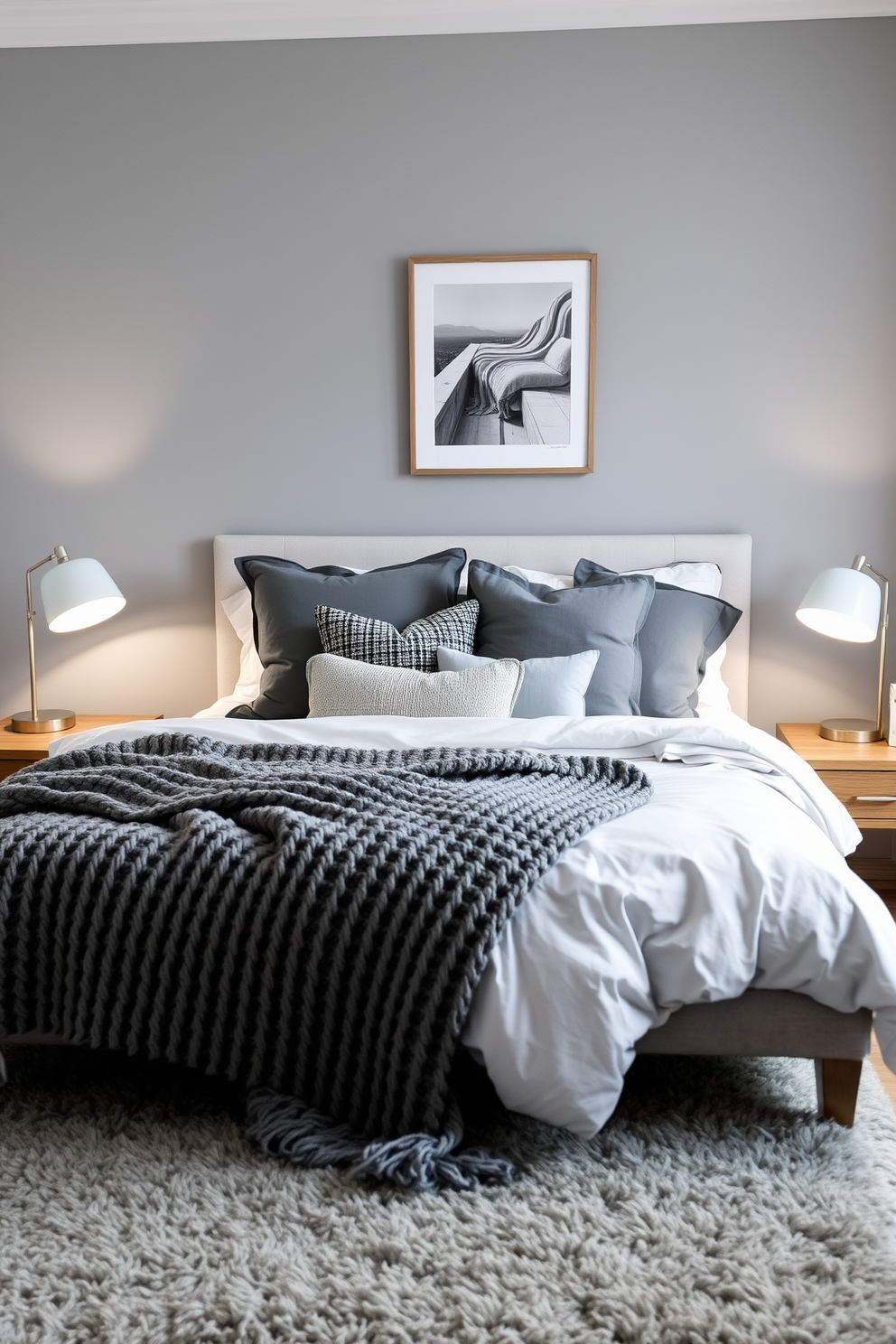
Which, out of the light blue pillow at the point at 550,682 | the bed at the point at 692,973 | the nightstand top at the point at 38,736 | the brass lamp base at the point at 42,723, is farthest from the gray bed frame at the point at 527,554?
the bed at the point at 692,973

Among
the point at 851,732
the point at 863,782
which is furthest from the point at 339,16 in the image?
the point at 863,782

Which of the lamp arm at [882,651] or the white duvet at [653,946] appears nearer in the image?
the white duvet at [653,946]

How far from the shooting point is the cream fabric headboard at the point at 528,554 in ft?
11.9

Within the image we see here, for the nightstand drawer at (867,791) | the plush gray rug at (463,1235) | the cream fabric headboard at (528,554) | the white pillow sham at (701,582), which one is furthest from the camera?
the cream fabric headboard at (528,554)

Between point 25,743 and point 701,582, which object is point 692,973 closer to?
point 701,582

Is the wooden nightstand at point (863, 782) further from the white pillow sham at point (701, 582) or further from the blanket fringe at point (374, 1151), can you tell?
the blanket fringe at point (374, 1151)

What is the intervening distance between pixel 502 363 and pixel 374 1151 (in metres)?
2.70

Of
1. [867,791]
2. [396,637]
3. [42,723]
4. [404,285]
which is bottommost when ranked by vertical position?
[867,791]

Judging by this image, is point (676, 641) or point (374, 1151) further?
point (676, 641)

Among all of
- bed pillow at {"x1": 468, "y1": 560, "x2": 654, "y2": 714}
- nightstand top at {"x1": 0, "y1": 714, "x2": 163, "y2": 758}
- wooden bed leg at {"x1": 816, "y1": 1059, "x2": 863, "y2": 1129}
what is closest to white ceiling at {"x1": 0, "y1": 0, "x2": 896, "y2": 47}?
bed pillow at {"x1": 468, "y1": 560, "x2": 654, "y2": 714}

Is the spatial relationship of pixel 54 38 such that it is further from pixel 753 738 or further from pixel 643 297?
pixel 753 738

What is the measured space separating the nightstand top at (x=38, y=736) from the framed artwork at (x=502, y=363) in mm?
1314

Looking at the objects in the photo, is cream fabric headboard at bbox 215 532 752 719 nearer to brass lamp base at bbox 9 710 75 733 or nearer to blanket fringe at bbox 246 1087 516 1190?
brass lamp base at bbox 9 710 75 733

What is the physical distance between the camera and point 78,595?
3.44 meters
